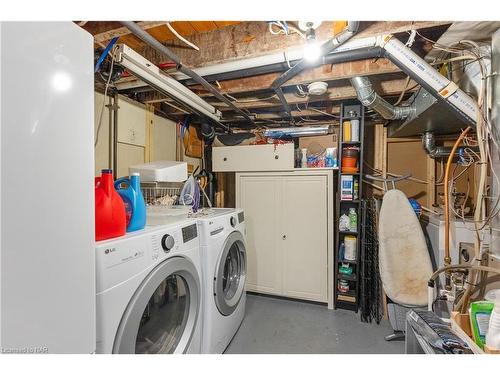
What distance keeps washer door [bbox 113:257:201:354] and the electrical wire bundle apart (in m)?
1.78

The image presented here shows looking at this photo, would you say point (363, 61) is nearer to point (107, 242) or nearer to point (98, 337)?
point (107, 242)

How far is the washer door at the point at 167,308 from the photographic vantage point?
3.18 feet

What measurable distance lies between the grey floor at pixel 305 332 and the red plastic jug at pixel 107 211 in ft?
4.90

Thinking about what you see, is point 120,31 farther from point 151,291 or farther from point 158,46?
point 151,291

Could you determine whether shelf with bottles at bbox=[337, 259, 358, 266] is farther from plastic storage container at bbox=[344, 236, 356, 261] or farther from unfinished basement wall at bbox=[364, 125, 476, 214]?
unfinished basement wall at bbox=[364, 125, 476, 214]

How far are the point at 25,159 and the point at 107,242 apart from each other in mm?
432

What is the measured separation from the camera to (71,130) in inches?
23.8

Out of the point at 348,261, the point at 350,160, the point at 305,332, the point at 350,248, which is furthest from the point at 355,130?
the point at 305,332

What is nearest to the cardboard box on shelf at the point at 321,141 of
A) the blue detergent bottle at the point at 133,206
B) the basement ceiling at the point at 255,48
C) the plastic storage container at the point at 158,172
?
the basement ceiling at the point at 255,48

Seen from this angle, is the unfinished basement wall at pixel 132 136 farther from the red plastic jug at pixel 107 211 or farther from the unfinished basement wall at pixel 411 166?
the unfinished basement wall at pixel 411 166

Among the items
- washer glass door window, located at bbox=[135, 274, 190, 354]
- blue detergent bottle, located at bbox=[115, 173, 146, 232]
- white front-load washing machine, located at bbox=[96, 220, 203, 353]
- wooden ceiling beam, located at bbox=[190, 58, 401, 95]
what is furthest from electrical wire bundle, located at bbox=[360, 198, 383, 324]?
blue detergent bottle, located at bbox=[115, 173, 146, 232]

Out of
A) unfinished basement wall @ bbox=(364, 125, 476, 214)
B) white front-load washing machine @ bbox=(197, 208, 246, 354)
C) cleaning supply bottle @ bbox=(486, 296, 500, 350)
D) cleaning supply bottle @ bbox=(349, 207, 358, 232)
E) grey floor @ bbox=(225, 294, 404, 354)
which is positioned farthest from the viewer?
unfinished basement wall @ bbox=(364, 125, 476, 214)

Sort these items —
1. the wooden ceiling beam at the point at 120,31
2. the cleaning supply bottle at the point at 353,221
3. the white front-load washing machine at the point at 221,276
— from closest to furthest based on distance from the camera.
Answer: the wooden ceiling beam at the point at 120,31
the white front-load washing machine at the point at 221,276
the cleaning supply bottle at the point at 353,221

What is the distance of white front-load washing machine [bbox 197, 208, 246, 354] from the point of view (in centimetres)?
146
